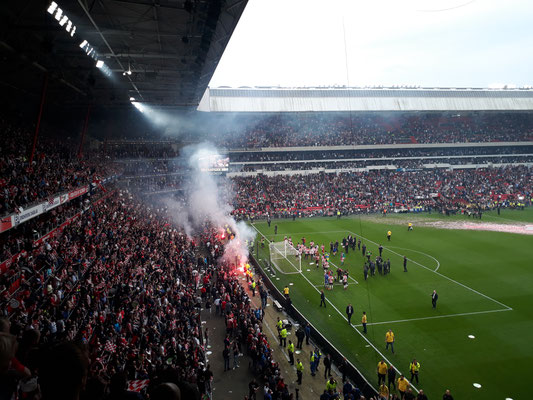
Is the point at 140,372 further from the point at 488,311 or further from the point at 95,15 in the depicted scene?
the point at 488,311

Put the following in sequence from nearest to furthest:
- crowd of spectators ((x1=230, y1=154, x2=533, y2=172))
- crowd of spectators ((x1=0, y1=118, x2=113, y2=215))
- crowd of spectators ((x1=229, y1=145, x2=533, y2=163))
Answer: crowd of spectators ((x1=0, y1=118, x2=113, y2=215))
crowd of spectators ((x1=230, y1=154, x2=533, y2=172))
crowd of spectators ((x1=229, y1=145, x2=533, y2=163))

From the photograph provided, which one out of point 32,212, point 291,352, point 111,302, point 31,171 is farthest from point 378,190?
point 32,212

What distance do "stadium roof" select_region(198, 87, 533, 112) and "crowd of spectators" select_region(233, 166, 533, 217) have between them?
1157 centimetres

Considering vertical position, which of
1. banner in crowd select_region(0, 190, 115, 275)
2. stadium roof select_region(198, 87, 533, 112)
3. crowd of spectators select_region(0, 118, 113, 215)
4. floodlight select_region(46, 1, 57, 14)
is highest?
stadium roof select_region(198, 87, 533, 112)

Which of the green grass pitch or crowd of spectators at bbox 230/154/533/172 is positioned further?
crowd of spectators at bbox 230/154/533/172

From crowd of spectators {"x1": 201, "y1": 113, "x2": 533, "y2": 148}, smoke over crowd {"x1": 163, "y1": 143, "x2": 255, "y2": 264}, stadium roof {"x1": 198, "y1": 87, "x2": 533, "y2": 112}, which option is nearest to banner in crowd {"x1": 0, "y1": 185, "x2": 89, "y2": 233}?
smoke over crowd {"x1": 163, "y1": 143, "x2": 255, "y2": 264}

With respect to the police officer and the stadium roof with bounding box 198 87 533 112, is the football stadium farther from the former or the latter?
the stadium roof with bounding box 198 87 533 112

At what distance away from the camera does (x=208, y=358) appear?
47.3 feet

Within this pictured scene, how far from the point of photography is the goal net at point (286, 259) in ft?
85.1

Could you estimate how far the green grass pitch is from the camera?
1371cm

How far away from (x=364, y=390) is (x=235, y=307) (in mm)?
6973

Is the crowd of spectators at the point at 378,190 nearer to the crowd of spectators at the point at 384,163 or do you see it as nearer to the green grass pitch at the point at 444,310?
the crowd of spectators at the point at 384,163

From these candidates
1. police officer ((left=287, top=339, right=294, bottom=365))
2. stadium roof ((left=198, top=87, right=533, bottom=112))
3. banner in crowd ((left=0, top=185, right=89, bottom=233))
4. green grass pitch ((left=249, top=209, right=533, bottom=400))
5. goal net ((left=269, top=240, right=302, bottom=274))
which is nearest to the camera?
green grass pitch ((left=249, top=209, right=533, bottom=400))

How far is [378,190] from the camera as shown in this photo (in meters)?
54.4
